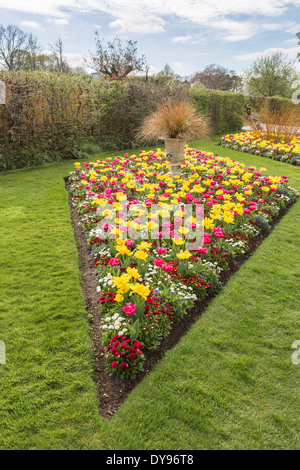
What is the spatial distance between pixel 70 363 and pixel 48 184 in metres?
5.05

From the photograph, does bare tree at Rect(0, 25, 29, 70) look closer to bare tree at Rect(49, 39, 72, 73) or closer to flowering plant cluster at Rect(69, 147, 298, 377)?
bare tree at Rect(49, 39, 72, 73)

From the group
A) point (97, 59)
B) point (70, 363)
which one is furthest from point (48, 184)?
point (97, 59)

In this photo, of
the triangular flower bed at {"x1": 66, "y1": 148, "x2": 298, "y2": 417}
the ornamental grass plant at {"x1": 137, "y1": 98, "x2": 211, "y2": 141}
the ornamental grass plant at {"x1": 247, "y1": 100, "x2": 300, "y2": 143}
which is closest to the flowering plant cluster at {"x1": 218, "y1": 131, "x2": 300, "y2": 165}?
the ornamental grass plant at {"x1": 247, "y1": 100, "x2": 300, "y2": 143}

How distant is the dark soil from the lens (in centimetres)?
211

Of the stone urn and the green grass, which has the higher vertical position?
the stone urn

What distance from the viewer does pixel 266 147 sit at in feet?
34.5

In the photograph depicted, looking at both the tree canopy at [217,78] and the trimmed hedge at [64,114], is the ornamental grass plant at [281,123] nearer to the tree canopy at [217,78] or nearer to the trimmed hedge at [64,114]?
the trimmed hedge at [64,114]

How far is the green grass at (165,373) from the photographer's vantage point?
6.14 ft

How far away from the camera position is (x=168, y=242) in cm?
380

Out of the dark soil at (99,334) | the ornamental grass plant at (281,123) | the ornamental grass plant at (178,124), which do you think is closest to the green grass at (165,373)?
the dark soil at (99,334)

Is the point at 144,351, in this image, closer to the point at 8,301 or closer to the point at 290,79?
the point at 8,301

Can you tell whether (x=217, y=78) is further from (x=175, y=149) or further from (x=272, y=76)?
(x=175, y=149)

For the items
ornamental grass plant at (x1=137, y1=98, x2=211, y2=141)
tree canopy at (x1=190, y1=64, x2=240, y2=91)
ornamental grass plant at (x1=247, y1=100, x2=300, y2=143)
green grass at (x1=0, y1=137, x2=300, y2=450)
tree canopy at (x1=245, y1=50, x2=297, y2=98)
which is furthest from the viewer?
tree canopy at (x1=190, y1=64, x2=240, y2=91)

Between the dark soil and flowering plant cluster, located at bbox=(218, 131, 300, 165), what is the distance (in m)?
6.55
